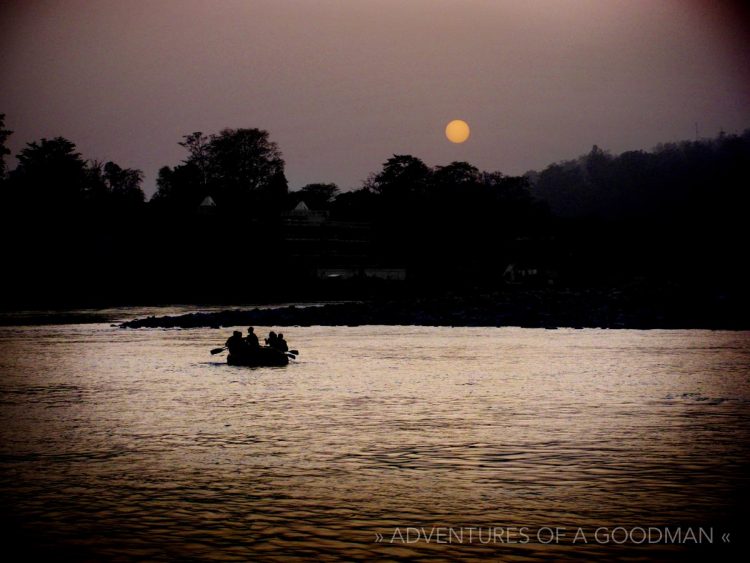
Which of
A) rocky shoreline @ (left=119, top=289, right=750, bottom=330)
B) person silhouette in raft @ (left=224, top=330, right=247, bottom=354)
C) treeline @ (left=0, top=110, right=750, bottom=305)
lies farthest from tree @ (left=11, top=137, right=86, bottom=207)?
person silhouette in raft @ (left=224, top=330, right=247, bottom=354)

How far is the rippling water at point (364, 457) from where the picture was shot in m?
15.6

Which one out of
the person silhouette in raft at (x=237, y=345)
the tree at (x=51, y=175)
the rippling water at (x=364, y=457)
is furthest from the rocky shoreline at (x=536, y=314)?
the tree at (x=51, y=175)

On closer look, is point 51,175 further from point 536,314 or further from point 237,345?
point 237,345

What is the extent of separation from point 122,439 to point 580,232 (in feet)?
489

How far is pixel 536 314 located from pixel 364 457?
6805 centimetres

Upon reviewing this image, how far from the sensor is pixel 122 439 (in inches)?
995

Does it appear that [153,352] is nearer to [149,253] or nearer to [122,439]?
[122,439]

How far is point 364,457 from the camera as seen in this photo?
22.2 meters

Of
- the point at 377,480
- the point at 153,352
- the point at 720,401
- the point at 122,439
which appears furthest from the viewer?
the point at 153,352

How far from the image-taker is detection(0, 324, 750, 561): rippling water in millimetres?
15625

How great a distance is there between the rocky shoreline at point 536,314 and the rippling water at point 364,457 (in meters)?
35.5

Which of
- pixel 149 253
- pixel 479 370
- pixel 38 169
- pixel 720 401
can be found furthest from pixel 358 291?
pixel 720 401

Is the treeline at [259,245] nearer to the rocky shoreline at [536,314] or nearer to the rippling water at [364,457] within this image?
the rocky shoreline at [536,314]

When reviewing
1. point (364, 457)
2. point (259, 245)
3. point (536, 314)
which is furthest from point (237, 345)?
point (259, 245)
